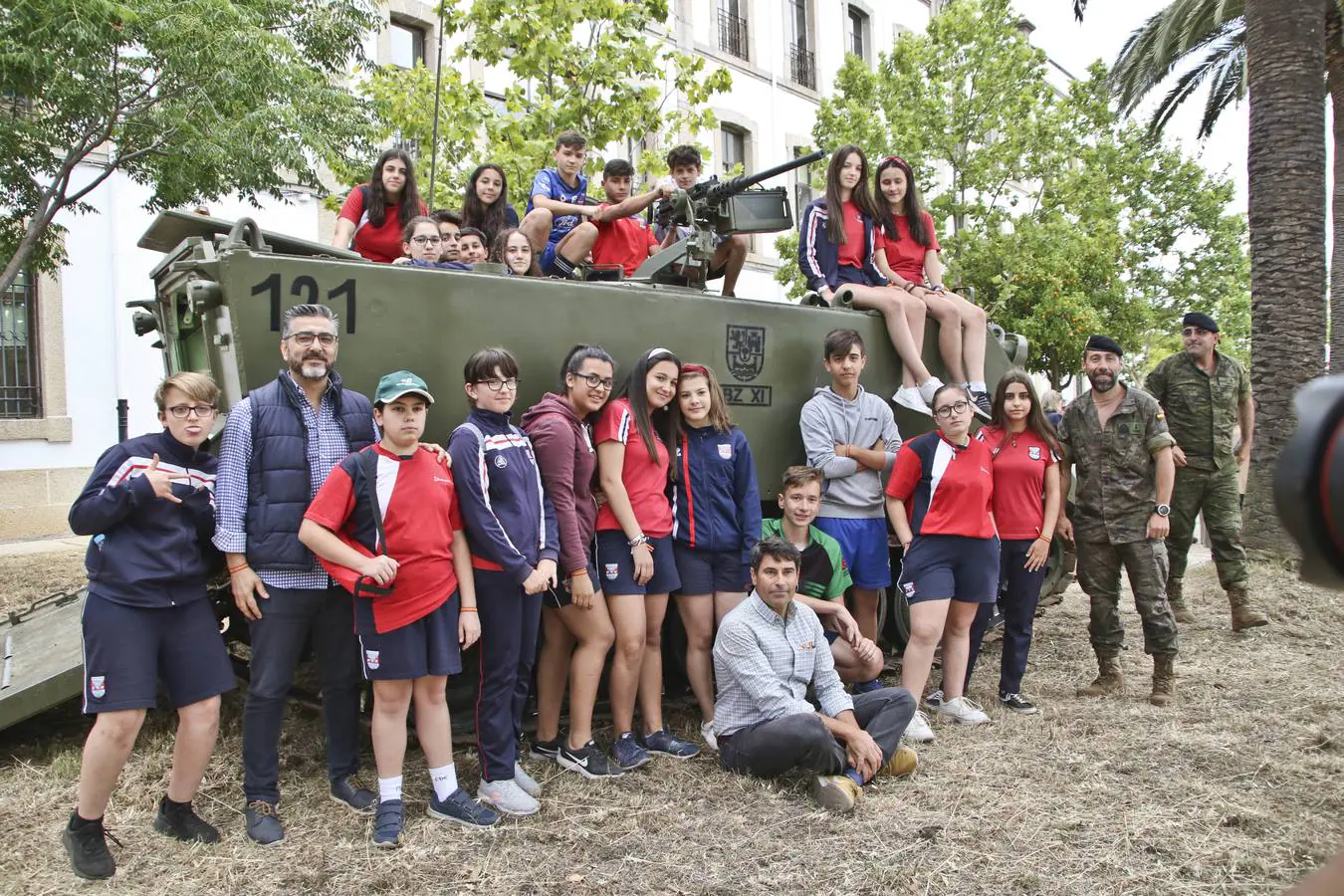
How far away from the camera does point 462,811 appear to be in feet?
12.8

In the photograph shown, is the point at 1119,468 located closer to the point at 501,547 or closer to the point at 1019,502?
→ the point at 1019,502

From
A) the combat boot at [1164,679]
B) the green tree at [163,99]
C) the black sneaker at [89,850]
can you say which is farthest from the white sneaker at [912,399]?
the green tree at [163,99]

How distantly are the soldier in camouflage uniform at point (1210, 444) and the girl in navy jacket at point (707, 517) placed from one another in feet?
11.8

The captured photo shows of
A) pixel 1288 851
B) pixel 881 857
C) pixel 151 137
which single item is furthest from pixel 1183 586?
pixel 151 137

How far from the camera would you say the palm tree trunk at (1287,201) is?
346 inches

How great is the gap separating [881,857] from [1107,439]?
9.73 feet

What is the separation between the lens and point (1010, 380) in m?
5.46

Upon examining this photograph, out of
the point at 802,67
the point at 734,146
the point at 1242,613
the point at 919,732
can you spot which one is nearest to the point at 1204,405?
the point at 1242,613

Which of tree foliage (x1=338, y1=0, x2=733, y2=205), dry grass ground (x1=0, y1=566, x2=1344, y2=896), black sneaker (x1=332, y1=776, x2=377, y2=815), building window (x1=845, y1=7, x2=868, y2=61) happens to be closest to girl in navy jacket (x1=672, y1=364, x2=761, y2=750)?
dry grass ground (x1=0, y1=566, x2=1344, y2=896)

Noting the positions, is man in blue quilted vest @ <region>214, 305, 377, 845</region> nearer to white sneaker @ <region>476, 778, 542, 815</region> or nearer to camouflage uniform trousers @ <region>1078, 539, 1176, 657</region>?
white sneaker @ <region>476, 778, 542, 815</region>

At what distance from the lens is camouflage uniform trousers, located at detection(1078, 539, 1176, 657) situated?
5508mm

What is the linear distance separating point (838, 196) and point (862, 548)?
2.05 m

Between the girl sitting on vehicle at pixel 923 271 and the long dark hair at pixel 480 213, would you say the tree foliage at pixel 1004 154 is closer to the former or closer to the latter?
the girl sitting on vehicle at pixel 923 271

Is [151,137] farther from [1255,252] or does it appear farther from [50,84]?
[1255,252]
